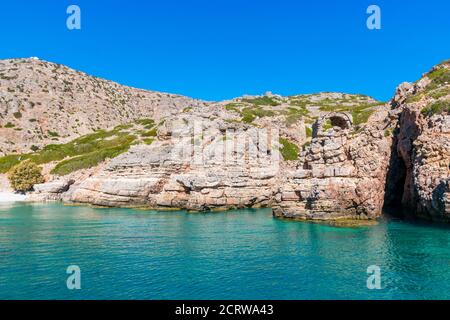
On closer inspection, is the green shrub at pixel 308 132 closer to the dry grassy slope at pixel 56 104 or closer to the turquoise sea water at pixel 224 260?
the turquoise sea water at pixel 224 260

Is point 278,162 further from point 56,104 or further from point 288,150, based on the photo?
point 56,104

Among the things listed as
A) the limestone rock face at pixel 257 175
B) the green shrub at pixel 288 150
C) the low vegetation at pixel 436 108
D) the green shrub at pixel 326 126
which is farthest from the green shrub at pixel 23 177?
the low vegetation at pixel 436 108

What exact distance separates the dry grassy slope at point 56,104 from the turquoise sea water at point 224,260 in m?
101

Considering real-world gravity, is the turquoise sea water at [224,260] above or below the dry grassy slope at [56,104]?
below

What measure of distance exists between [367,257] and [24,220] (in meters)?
42.2

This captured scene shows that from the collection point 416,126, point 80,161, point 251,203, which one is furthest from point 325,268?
point 80,161

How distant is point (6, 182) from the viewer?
89938 mm

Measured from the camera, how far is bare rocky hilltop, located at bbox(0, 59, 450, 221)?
42031 mm

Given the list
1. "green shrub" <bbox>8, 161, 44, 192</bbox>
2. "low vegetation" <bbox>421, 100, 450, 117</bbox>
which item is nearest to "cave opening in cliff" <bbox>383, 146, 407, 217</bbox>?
"low vegetation" <bbox>421, 100, 450, 117</bbox>

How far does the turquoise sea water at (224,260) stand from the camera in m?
20.0

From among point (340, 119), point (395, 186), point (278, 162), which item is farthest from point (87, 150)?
point (395, 186)

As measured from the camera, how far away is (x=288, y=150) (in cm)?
8481

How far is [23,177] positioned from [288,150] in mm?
62657

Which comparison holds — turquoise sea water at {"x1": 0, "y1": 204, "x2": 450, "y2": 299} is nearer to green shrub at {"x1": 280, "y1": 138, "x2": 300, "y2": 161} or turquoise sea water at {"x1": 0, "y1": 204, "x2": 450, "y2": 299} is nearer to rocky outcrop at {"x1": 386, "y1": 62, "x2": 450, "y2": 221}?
rocky outcrop at {"x1": 386, "y1": 62, "x2": 450, "y2": 221}
